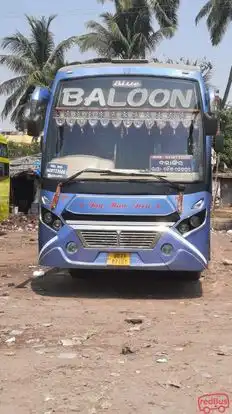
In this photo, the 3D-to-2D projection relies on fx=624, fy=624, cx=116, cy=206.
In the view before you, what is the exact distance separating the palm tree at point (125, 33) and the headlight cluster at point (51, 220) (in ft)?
87.6

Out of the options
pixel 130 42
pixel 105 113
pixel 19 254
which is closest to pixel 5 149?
pixel 19 254

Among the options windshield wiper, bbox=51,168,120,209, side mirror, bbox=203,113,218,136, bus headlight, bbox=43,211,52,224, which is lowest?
bus headlight, bbox=43,211,52,224

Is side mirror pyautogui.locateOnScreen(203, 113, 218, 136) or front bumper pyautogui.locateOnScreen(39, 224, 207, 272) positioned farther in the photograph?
side mirror pyautogui.locateOnScreen(203, 113, 218, 136)

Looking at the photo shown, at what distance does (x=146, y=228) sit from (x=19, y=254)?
5.88 meters

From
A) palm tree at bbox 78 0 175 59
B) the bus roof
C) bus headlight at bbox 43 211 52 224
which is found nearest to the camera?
bus headlight at bbox 43 211 52 224

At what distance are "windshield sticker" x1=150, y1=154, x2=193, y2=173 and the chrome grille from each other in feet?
2.71

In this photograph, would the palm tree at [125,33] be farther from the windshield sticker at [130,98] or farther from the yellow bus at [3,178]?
the windshield sticker at [130,98]

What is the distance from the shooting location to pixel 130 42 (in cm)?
3350

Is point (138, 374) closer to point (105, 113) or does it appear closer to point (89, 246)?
point (89, 246)

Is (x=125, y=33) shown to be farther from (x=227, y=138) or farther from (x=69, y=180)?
(x=69, y=180)

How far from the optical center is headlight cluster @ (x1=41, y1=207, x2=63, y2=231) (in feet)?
25.9

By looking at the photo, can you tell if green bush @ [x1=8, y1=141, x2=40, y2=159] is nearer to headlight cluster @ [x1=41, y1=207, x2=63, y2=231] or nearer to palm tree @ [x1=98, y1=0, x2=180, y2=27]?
palm tree @ [x1=98, y1=0, x2=180, y2=27]

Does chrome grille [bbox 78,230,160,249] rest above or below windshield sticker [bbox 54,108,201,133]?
below
